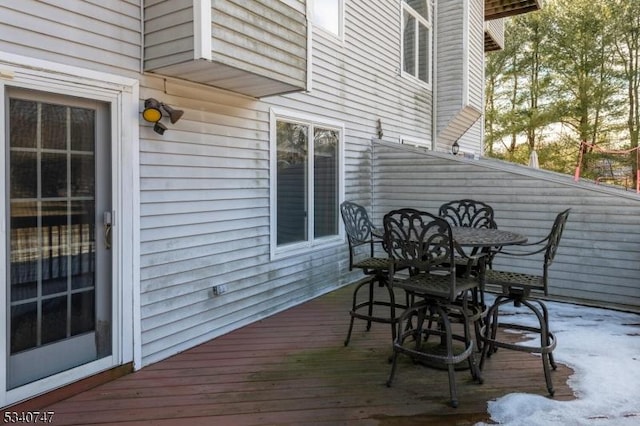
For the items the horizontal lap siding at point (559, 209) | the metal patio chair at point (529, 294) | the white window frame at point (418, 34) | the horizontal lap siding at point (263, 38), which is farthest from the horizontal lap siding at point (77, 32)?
the white window frame at point (418, 34)

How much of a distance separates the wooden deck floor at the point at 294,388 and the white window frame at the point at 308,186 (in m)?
1.14

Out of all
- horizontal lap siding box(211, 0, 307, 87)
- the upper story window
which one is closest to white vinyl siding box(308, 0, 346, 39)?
the upper story window

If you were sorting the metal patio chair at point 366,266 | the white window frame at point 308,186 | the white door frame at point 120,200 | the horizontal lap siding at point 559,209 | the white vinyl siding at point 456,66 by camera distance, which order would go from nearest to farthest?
the white door frame at point 120,200
the metal patio chair at point 366,266
the white window frame at point 308,186
the horizontal lap siding at point 559,209
the white vinyl siding at point 456,66

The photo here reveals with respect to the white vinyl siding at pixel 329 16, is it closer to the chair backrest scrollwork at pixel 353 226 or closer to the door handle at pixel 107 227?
the chair backrest scrollwork at pixel 353 226

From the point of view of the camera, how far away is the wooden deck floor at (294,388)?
2.53m

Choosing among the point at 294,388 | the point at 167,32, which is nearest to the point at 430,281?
the point at 294,388

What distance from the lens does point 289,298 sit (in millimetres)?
4820

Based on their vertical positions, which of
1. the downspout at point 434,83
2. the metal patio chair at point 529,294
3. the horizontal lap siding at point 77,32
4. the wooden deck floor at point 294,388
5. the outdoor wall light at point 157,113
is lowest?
the wooden deck floor at point 294,388

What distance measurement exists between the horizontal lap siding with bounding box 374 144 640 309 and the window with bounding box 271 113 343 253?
1.20 m

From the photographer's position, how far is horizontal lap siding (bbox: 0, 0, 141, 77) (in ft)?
8.05

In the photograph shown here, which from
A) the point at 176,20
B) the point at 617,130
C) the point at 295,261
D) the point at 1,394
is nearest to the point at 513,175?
the point at 295,261

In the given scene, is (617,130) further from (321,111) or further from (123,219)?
(123,219)

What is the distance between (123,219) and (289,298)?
223 centimetres

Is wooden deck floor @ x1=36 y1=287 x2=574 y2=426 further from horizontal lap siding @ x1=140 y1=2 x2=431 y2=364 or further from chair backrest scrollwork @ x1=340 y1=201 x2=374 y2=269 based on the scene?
chair backrest scrollwork @ x1=340 y1=201 x2=374 y2=269
